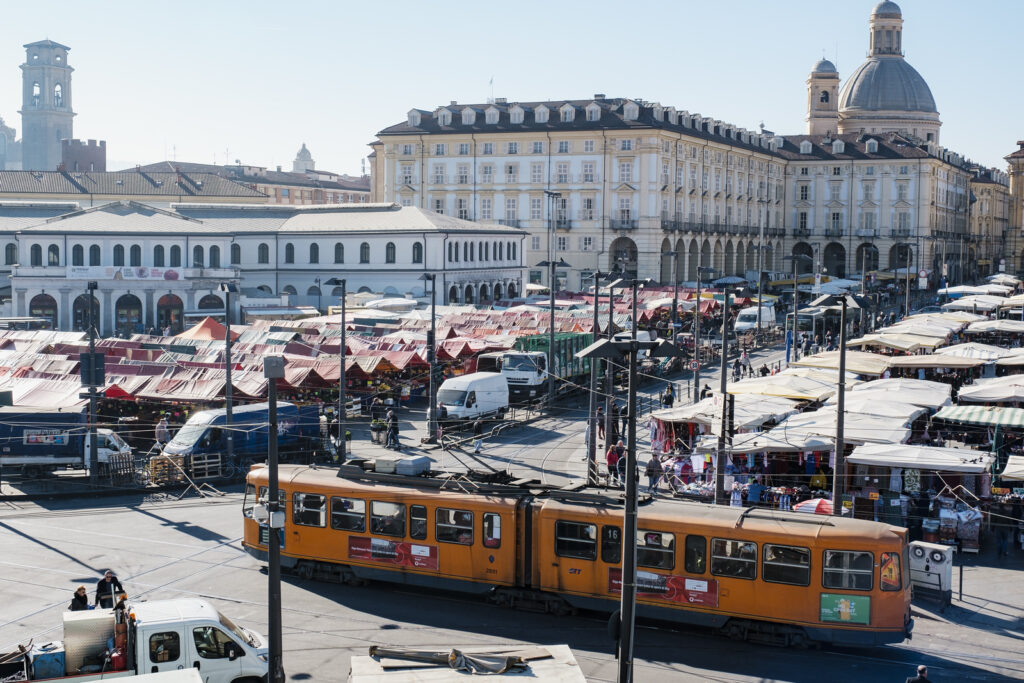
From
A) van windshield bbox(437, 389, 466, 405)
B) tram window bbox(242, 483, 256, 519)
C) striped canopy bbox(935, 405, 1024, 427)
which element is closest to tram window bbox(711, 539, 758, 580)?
tram window bbox(242, 483, 256, 519)

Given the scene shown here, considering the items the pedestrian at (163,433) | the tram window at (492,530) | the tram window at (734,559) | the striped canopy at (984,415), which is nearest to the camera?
the tram window at (734,559)

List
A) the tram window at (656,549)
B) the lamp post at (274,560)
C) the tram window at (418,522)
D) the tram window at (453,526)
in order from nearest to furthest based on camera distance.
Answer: the lamp post at (274,560) → the tram window at (656,549) → the tram window at (453,526) → the tram window at (418,522)

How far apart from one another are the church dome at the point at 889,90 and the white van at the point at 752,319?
9263 cm

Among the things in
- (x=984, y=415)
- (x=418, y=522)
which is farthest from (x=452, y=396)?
(x=418, y=522)

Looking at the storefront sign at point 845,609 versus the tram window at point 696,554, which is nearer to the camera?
the storefront sign at point 845,609

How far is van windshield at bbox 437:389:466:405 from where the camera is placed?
1587 inches

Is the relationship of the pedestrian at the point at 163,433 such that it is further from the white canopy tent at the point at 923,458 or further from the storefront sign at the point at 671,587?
the white canopy tent at the point at 923,458

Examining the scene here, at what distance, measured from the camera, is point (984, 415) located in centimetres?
3028

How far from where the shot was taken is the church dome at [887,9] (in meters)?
160

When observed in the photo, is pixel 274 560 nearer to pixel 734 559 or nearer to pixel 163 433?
pixel 734 559

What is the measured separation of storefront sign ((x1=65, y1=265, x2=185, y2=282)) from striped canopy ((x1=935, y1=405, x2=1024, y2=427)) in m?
52.0

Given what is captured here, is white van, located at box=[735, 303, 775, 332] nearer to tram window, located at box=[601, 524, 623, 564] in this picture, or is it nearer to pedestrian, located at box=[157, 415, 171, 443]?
pedestrian, located at box=[157, 415, 171, 443]

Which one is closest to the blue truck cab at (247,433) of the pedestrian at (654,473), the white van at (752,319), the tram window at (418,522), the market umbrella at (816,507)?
the pedestrian at (654,473)

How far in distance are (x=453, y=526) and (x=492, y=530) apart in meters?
0.79
